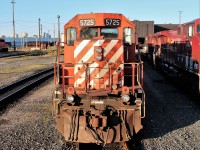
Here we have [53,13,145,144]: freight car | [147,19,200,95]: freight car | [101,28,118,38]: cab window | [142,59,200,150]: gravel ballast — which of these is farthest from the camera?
[147,19,200,95]: freight car

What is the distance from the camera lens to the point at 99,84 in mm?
8719

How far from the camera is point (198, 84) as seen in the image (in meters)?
13.0

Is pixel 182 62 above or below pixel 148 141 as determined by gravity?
above

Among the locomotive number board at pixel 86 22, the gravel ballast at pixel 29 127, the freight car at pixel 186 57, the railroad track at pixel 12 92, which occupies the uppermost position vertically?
the locomotive number board at pixel 86 22

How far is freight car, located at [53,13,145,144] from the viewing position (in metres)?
7.64

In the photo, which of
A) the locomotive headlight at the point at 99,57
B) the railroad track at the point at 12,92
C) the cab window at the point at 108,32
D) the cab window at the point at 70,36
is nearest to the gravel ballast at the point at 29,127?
the railroad track at the point at 12,92

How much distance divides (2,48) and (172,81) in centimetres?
4571

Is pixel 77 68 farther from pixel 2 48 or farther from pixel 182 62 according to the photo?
pixel 2 48

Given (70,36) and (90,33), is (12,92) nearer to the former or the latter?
(70,36)

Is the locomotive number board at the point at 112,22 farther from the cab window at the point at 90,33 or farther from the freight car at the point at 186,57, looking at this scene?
the freight car at the point at 186,57

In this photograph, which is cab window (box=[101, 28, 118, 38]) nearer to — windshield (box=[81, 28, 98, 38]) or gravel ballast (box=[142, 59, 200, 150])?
windshield (box=[81, 28, 98, 38])

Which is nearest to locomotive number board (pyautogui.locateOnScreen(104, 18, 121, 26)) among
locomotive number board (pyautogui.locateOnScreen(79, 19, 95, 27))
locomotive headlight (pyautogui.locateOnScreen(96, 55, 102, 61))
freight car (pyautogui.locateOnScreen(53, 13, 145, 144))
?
freight car (pyautogui.locateOnScreen(53, 13, 145, 144))

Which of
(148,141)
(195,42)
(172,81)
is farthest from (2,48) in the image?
(148,141)

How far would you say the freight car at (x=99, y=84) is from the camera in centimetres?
764
